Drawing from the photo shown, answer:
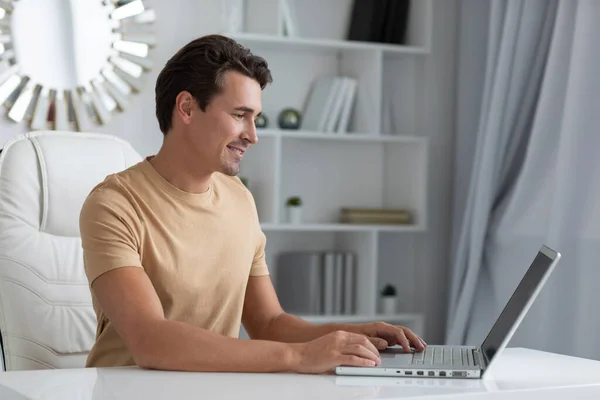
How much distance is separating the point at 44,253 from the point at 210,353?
2.41 ft

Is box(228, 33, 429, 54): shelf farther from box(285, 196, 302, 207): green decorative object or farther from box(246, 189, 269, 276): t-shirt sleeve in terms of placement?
box(246, 189, 269, 276): t-shirt sleeve

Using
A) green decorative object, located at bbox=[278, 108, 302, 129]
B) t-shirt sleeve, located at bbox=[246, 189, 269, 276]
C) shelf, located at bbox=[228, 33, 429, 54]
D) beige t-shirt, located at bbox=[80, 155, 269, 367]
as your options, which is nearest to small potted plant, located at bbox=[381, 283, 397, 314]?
green decorative object, located at bbox=[278, 108, 302, 129]

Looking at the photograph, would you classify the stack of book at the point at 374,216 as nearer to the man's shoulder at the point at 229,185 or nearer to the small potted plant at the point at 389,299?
the small potted plant at the point at 389,299

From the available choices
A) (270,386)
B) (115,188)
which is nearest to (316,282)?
(115,188)

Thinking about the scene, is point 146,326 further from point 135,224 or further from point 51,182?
point 51,182

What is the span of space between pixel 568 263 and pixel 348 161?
3.66 feet

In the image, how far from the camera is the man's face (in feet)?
5.96

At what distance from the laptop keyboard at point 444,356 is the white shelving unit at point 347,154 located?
5.64ft

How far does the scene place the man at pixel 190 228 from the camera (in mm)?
1608

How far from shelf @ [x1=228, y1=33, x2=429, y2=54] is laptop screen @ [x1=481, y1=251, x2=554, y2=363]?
1981 mm

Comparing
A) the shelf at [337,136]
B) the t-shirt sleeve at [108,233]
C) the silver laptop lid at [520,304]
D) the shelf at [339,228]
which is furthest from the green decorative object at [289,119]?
the silver laptop lid at [520,304]

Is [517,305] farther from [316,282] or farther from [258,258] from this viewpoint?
[316,282]

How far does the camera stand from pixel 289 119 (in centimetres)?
344

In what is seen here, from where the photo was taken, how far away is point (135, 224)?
1.70 metres
